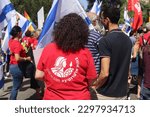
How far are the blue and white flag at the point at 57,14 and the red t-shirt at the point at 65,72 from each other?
6.06ft

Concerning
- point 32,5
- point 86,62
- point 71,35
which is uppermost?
point 32,5

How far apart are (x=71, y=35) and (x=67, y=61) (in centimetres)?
23

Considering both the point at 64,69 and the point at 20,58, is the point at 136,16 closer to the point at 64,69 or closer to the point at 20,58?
the point at 20,58

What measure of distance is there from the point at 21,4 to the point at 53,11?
5855cm

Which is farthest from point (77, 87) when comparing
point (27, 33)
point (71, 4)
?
point (27, 33)

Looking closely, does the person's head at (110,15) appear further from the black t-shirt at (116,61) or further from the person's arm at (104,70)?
the person's arm at (104,70)

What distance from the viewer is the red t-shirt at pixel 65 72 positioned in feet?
12.5

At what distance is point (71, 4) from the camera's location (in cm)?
577

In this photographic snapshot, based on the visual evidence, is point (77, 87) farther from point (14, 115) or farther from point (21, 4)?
point (21, 4)

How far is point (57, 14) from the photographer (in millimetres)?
5871

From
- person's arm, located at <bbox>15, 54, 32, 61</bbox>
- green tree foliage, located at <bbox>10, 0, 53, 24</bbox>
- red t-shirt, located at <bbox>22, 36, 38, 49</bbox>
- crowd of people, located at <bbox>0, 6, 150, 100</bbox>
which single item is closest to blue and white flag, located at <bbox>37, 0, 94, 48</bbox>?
crowd of people, located at <bbox>0, 6, 150, 100</bbox>

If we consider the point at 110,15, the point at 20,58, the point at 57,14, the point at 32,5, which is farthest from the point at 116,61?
the point at 32,5

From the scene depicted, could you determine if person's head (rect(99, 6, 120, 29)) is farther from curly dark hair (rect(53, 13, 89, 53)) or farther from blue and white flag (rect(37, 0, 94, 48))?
blue and white flag (rect(37, 0, 94, 48))

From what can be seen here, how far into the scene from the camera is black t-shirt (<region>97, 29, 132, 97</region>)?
4453 millimetres
